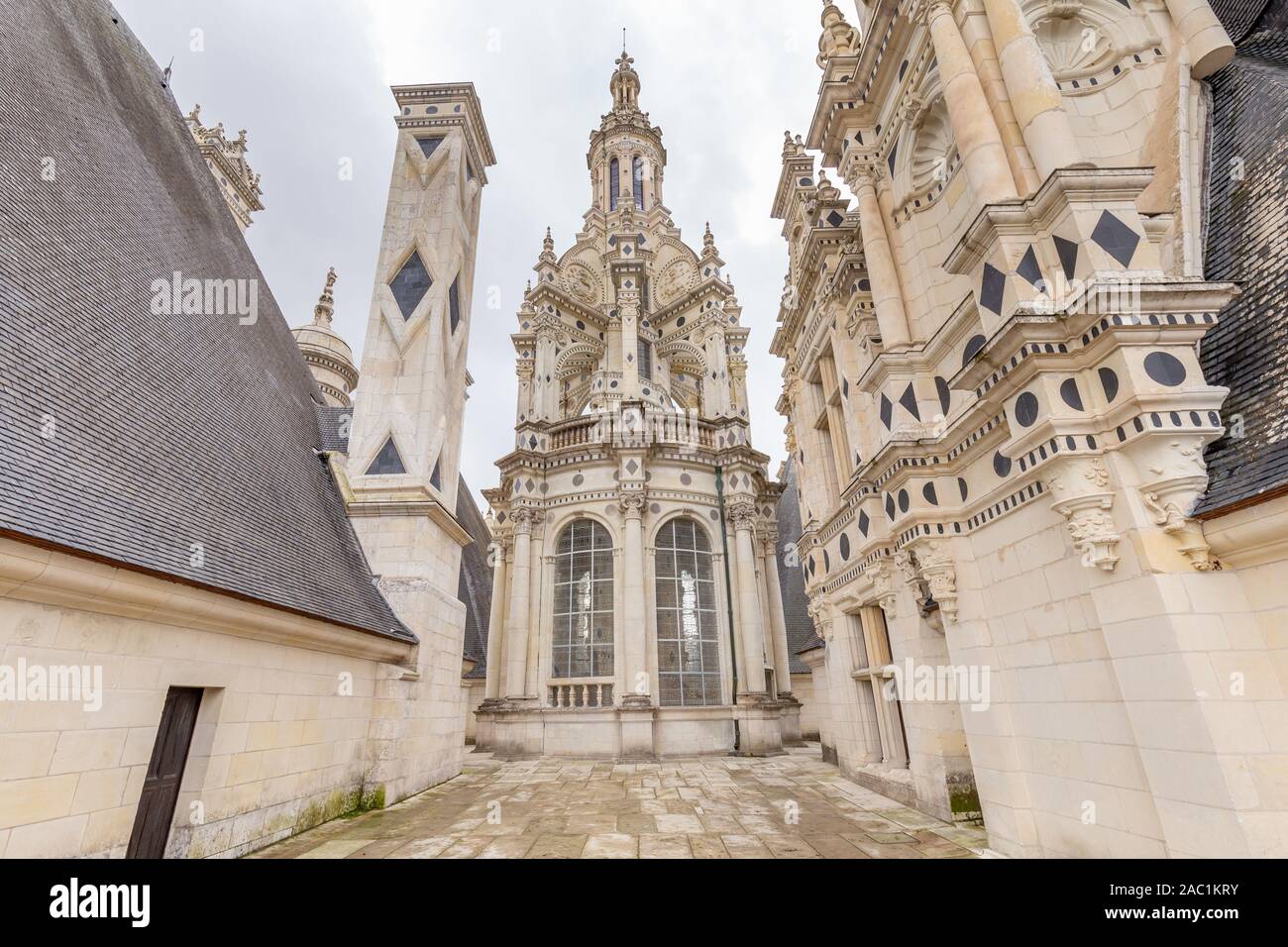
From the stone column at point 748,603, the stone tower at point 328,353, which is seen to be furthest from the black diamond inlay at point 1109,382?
the stone tower at point 328,353

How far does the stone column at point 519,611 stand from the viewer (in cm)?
1666

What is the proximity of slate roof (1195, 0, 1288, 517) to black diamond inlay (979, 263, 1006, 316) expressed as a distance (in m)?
1.70

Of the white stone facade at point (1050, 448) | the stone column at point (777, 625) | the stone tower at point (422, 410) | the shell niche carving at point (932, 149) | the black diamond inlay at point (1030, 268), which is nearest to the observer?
the white stone facade at point (1050, 448)

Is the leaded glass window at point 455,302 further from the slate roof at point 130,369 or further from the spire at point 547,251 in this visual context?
the spire at point 547,251

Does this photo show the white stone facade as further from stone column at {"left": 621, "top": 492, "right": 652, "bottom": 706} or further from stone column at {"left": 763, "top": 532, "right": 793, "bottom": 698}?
stone column at {"left": 763, "top": 532, "right": 793, "bottom": 698}

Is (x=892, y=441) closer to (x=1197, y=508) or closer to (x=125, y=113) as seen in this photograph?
(x=1197, y=508)

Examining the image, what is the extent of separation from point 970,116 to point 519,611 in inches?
621

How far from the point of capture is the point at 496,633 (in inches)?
726

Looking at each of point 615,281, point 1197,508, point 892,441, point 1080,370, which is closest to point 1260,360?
point 1080,370

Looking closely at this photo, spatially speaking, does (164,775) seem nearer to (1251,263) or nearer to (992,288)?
(992,288)

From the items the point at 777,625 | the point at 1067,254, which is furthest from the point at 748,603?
the point at 1067,254

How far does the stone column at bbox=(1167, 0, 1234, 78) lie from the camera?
6004mm

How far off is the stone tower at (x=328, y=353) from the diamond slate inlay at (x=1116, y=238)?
92.1ft
